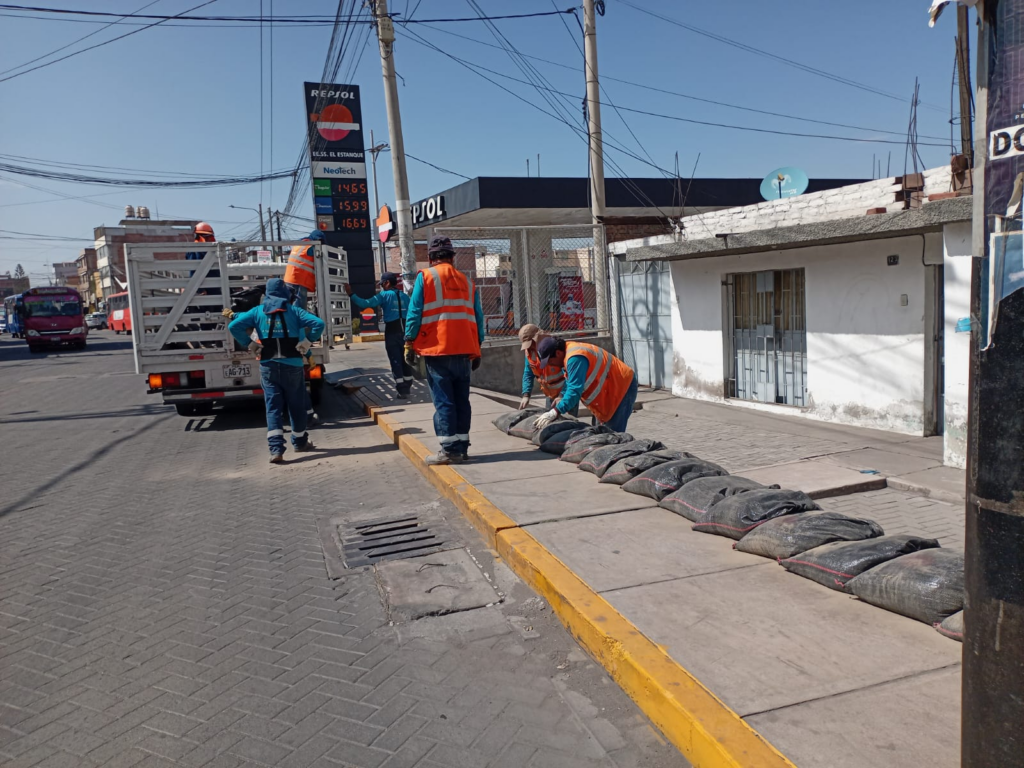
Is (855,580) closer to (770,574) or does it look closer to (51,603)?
(770,574)

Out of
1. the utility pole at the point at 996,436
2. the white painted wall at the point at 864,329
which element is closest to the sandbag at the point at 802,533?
the utility pole at the point at 996,436

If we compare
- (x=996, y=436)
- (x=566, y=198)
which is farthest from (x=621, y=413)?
(x=566, y=198)

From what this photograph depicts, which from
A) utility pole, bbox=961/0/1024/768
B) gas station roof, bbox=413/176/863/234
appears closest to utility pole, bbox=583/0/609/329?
gas station roof, bbox=413/176/863/234

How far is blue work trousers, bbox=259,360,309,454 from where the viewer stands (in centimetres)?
764

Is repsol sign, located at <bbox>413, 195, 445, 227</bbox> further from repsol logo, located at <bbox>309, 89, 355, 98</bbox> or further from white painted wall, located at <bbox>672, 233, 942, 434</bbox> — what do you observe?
white painted wall, located at <bbox>672, 233, 942, 434</bbox>

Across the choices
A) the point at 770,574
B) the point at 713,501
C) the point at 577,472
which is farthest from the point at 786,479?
the point at 770,574

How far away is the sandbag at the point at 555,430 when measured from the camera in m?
6.85

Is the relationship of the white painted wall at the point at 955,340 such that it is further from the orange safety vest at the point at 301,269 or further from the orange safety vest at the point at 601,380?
the orange safety vest at the point at 301,269

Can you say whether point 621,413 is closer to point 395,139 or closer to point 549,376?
point 549,376

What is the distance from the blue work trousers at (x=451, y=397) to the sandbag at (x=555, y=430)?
75 centimetres

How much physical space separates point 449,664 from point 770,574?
5.56ft

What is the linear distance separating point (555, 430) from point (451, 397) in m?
1.07

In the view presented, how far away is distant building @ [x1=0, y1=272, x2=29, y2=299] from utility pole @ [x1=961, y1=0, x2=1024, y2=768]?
162465 millimetres

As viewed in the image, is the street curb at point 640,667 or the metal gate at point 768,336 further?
the metal gate at point 768,336
